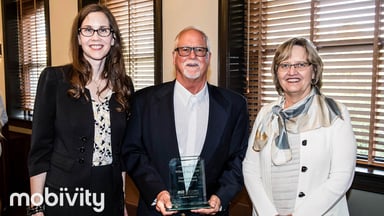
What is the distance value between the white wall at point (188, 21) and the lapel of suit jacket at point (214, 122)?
0.86 meters

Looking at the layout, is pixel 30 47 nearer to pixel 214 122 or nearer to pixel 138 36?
pixel 138 36

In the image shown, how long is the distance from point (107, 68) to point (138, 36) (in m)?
1.63

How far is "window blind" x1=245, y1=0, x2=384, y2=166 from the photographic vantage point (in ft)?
6.80

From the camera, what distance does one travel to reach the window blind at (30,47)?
14.2 ft

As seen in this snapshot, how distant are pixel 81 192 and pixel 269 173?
86cm

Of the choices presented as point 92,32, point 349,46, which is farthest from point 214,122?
point 349,46

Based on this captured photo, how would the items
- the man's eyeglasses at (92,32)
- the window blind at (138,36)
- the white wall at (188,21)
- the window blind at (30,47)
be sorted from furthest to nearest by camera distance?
the window blind at (30,47)
the window blind at (138,36)
the white wall at (188,21)
the man's eyeglasses at (92,32)

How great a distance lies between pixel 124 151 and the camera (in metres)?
1.75

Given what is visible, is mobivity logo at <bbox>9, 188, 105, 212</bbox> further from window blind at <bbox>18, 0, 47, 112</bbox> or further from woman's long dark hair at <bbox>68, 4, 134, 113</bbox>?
window blind at <bbox>18, 0, 47, 112</bbox>

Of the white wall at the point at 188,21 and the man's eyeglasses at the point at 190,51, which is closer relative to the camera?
the man's eyeglasses at the point at 190,51

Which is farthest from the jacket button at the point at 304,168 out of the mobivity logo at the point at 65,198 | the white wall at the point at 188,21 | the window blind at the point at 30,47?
the window blind at the point at 30,47

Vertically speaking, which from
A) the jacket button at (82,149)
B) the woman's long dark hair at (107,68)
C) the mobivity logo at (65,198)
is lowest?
the mobivity logo at (65,198)

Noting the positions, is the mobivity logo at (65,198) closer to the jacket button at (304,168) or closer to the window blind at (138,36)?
the jacket button at (304,168)

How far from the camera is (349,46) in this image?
7.12 ft
